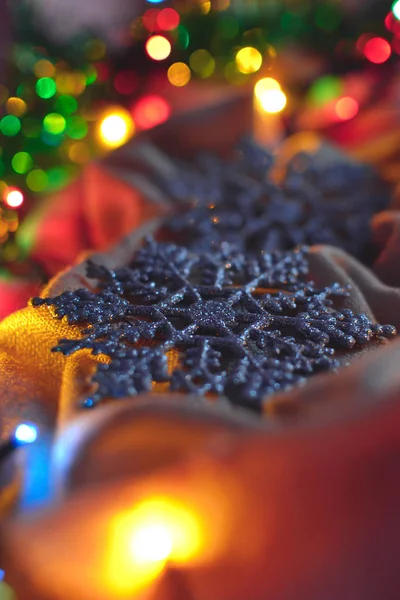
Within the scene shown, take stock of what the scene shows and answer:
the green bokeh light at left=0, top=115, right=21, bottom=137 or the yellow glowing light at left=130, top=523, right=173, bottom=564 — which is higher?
the green bokeh light at left=0, top=115, right=21, bottom=137

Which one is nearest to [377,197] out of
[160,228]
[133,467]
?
[160,228]

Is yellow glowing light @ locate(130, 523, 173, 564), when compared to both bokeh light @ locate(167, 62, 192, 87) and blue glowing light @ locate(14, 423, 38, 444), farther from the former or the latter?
bokeh light @ locate(167, 62, 192, 87)

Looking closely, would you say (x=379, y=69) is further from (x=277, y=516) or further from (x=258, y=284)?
(x=277, y=516)

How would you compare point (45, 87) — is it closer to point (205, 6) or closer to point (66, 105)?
point (66, 105)

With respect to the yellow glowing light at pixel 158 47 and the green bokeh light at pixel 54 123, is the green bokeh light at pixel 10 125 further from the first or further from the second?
the yellow glowing light at pixel 158 47

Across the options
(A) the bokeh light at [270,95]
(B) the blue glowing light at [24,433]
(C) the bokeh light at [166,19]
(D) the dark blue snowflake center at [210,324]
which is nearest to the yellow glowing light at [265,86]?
(A) the bokeh light at [270,95]

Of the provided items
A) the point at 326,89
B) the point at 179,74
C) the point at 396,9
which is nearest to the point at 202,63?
the point at 179,74

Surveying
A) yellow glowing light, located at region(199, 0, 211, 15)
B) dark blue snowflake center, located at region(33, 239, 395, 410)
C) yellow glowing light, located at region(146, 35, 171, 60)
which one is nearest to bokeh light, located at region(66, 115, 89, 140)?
yellow glowing light, located at region(146, 35, 171, 60)
